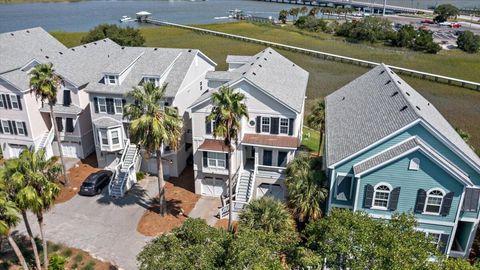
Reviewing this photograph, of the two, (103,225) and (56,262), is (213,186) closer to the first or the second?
(103,225)

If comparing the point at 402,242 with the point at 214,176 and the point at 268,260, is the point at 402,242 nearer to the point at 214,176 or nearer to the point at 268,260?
the point at 268,260

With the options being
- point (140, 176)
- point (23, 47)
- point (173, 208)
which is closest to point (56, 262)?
point (173, 208)

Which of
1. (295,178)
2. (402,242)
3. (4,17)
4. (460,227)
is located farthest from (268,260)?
(4,17)

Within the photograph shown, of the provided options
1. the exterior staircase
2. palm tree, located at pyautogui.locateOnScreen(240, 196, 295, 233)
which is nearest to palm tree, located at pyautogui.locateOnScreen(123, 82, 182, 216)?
palm tree, located at pyautogui.locateOnScreen(240, 196, 295, 233)

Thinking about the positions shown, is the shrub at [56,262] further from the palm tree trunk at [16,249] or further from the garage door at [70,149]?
the garage door at [70,149]

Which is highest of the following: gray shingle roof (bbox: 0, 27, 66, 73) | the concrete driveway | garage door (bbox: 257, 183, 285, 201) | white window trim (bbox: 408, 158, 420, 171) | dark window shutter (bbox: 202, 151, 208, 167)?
gray shingle roof (bbox: 0, 27, 66, 73)

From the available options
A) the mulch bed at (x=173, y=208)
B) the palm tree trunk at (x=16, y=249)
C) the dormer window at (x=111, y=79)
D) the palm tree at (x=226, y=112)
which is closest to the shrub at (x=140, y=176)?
the mulch bed at (x=173, y=208)

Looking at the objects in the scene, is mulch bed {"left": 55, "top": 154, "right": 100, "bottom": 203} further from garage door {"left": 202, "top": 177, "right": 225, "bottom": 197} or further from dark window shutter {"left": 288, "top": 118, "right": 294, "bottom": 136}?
dark window shutter {"left": 288, "top": 118, "right": 294, "bottom": 136}

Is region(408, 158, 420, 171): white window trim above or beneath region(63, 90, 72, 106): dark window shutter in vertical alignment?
above

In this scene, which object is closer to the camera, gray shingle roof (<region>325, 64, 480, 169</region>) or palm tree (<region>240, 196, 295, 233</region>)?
palm tree (<region>240, 196, 295, 233</region>)
